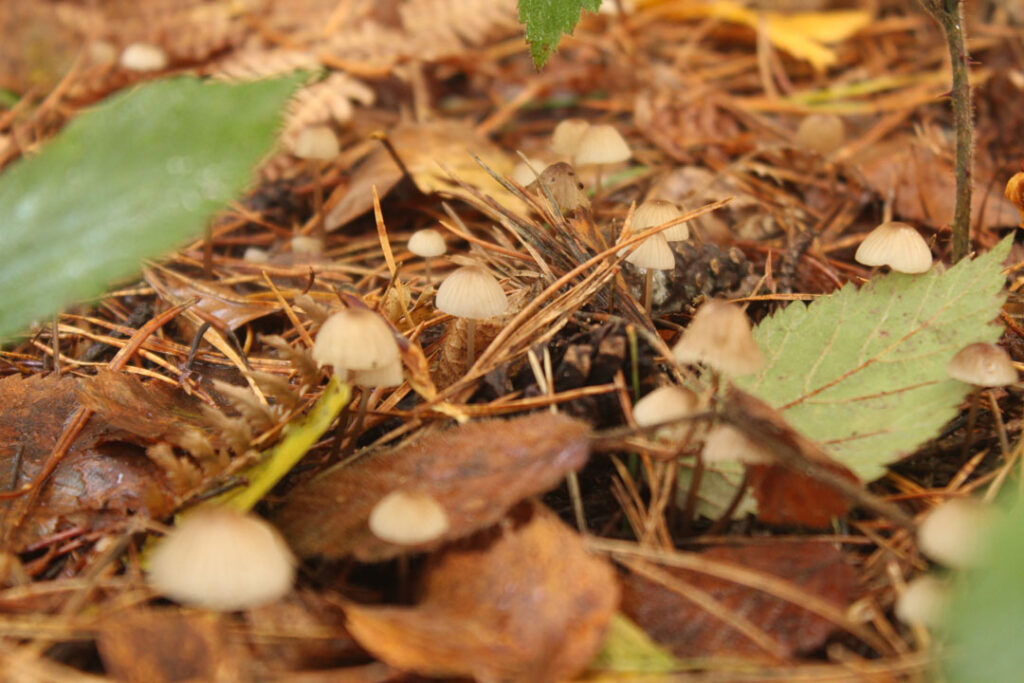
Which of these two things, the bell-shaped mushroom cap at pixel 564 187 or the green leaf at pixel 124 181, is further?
the bell-shaped mushroom cap at pixel 564 187

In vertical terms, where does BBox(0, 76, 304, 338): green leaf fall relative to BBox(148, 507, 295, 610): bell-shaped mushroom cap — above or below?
above

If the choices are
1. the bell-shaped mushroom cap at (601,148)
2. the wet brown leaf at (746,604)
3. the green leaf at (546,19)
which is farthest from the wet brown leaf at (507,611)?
the bell-shaped mushroom cap at (601,148)

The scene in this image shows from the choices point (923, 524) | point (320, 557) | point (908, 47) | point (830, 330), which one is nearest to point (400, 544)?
point (320, 557)

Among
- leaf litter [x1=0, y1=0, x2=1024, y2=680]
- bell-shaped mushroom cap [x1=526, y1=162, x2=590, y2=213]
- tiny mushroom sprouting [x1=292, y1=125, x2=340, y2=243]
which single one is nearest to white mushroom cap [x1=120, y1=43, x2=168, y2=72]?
leaf litter [x1=0, y1=0, x2=1024, y2=680]

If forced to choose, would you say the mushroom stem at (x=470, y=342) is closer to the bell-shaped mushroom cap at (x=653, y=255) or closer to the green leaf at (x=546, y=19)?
the bell-shaped mushroom cap at (x=653, y=255)

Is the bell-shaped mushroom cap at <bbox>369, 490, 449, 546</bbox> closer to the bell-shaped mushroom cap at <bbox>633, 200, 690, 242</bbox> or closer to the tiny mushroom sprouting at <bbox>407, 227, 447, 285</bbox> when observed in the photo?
the bell-shaped mushroom cap at <bbox>633, 200, 690, 242</bbox>

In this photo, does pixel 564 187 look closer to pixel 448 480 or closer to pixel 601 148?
pixel 601 148

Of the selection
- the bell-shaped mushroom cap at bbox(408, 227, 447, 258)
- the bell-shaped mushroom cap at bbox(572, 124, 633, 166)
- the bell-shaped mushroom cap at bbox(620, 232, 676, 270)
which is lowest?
the bell-shaped mushroom cap at bbox(408, 227, 447, 258)
